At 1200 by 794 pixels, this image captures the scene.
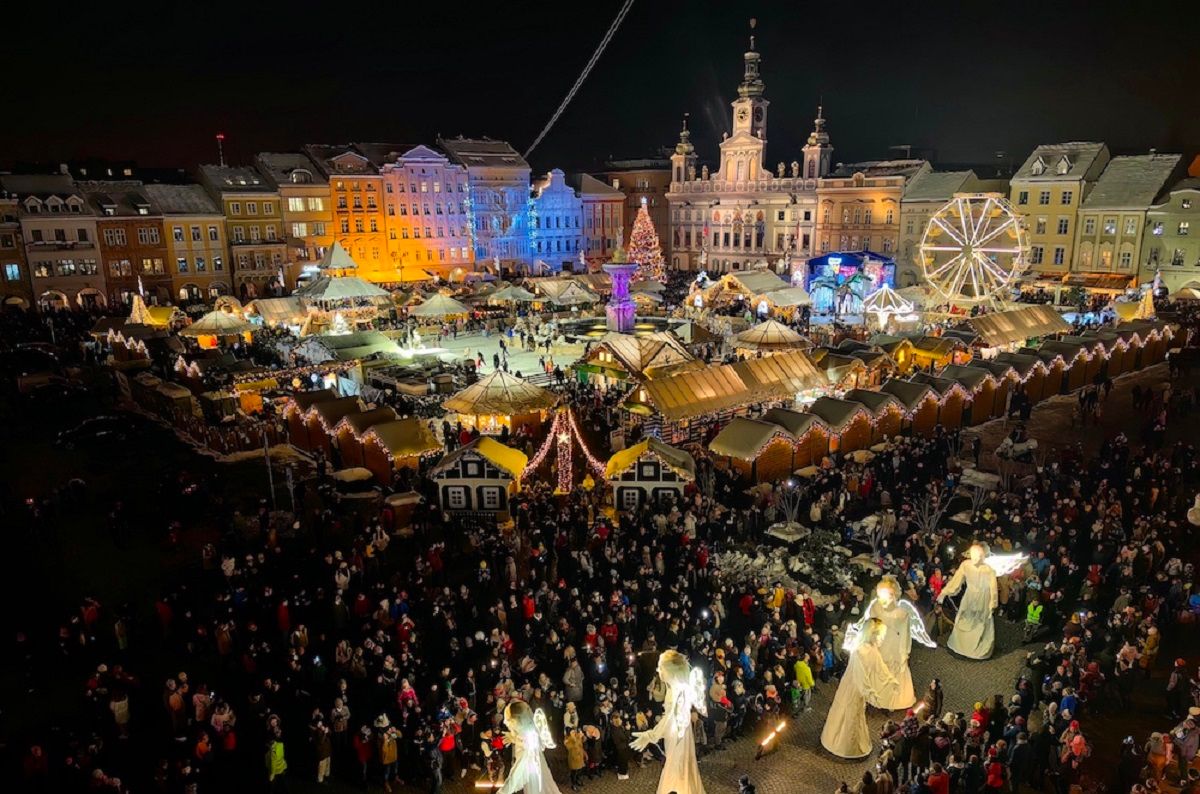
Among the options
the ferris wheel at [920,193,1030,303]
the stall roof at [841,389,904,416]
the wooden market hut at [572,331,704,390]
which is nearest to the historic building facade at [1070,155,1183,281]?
the ferris wheel at [920,193,1030,303]

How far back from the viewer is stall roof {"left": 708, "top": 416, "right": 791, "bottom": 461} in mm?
20547

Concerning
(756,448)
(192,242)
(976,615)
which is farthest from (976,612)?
(192,242)

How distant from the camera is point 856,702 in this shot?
34.6 ft

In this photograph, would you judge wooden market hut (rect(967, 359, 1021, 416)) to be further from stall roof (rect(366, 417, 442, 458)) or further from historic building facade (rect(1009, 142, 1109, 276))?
historic building facade (rect(1009, 142, 1109, 276))

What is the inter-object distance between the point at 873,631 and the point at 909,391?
15711mm

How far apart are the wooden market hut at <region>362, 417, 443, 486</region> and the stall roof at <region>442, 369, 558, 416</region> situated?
1.70 metres

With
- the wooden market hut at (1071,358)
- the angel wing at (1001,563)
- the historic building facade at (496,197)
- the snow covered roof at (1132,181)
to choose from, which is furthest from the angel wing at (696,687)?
the historic building facade at (496,197)

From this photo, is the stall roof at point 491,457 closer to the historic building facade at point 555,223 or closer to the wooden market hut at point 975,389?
the wooden market hut at point 975,389

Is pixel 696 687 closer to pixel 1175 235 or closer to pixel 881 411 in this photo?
pixel 881 411

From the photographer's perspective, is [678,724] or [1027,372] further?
[1027,372]

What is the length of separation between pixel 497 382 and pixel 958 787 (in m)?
15.8

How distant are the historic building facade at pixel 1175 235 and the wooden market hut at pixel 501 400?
129ft

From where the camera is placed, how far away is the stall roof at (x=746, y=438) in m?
20.5

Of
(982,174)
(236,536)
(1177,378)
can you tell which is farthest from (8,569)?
(982,174)
